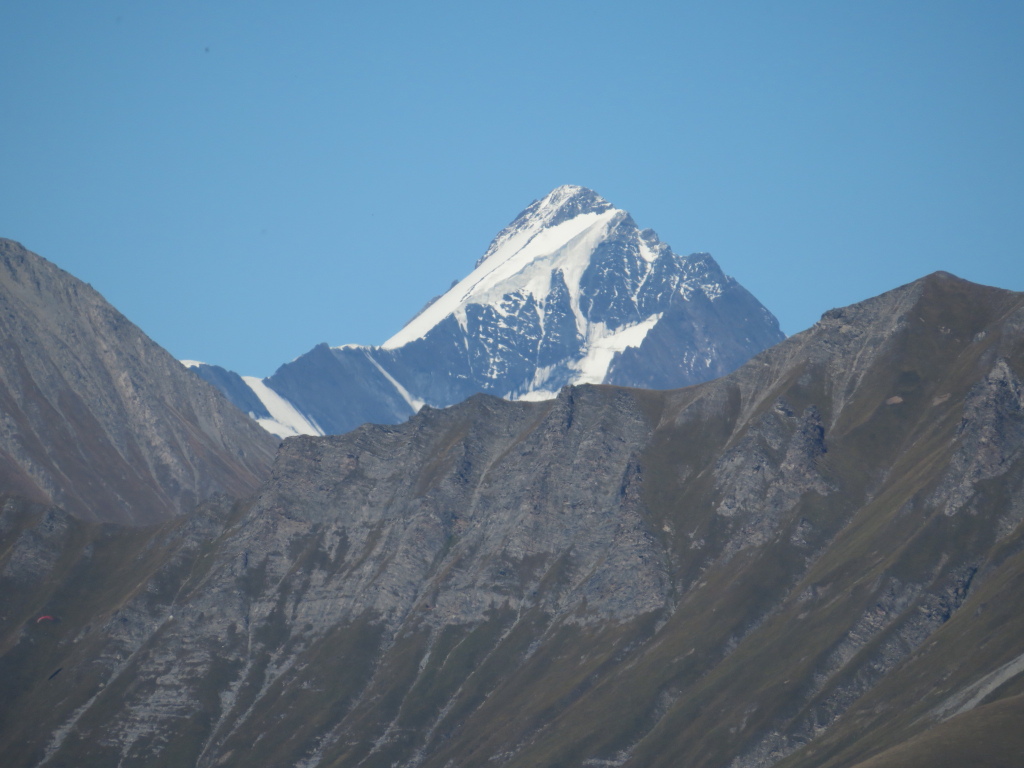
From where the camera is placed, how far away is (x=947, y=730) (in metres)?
196

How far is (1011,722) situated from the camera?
190 meters

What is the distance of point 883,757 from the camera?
650ft

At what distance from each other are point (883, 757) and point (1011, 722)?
18.6 meters

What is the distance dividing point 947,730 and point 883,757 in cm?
968

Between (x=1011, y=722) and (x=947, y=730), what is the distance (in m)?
9.48
